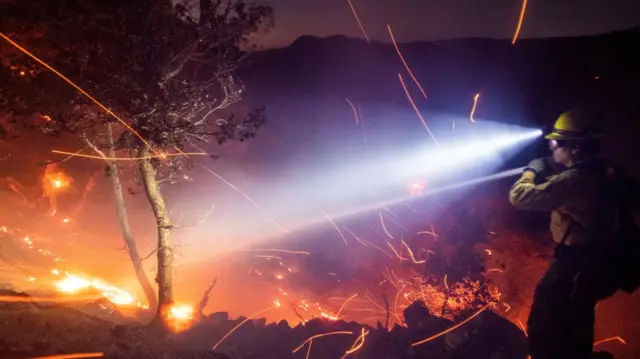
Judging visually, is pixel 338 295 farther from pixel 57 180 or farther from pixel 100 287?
pixel 57 180

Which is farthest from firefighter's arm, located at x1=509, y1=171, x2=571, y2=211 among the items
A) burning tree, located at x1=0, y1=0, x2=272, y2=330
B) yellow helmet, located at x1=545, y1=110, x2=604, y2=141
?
burning tree, located at x1=0, y1=0, x2=272, y2=330

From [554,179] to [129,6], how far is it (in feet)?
29.2

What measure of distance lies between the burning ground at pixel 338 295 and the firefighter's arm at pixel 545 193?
3.11 meters

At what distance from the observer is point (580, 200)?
5965 mm

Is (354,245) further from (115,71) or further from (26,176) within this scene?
(26,176)

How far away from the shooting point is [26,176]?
1792cm

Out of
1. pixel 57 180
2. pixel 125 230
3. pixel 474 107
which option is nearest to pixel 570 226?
pixel 125 230

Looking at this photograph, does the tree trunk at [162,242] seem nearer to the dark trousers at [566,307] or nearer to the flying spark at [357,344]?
the flying spark at [357,344]

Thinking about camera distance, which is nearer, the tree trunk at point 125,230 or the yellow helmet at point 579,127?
the yellow helmet at point 579,127

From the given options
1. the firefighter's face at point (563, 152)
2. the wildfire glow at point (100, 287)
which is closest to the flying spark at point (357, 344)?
the firefighter's face at point (563, 152)

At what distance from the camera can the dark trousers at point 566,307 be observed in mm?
6246

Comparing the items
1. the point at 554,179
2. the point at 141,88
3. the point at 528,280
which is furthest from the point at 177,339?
the point at 528,280

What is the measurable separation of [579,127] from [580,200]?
117 centimetres

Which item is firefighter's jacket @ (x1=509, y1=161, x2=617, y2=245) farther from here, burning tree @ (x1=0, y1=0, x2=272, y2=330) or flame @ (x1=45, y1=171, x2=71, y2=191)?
flame @ (x1=45, y1=171, x2=71, y2=191)
